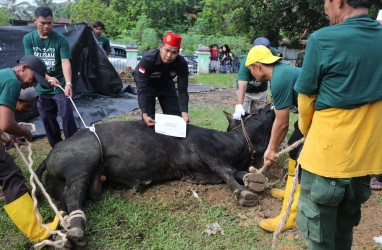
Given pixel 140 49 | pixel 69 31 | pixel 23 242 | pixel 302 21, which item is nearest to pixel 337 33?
pixel 23 242

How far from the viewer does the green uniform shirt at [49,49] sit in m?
5.33

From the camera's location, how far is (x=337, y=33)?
2.01 m

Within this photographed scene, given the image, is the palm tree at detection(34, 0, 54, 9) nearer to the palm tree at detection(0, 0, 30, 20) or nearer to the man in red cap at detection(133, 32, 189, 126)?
the palm tree at detection(0, 0, 30, 20)

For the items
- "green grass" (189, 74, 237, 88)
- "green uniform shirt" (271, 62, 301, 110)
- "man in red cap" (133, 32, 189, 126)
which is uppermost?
"green uniform shirt" (271, 62, 301, 110)

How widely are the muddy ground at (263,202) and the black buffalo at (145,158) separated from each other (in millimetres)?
107

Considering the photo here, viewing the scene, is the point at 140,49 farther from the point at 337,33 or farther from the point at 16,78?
the point at 337,33

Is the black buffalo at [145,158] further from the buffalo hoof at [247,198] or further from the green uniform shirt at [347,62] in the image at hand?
the green uniform shirt at [347,62]

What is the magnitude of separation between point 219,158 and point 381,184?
6.47 ft

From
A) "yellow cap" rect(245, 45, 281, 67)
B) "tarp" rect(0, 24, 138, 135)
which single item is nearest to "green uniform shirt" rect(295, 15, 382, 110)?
"yellow cap" rect(245, 45, 281, 67)

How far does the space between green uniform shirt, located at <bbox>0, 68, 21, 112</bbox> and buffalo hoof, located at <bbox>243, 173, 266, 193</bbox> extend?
8.00 feet

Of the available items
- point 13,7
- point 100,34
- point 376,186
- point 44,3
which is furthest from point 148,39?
point 13,7

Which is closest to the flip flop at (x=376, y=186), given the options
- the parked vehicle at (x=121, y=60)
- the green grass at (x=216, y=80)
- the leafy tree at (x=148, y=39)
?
the green grass at (x=216, y=80)

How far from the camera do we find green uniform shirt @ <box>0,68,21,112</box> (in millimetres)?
3283

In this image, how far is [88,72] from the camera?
10.1 metres
